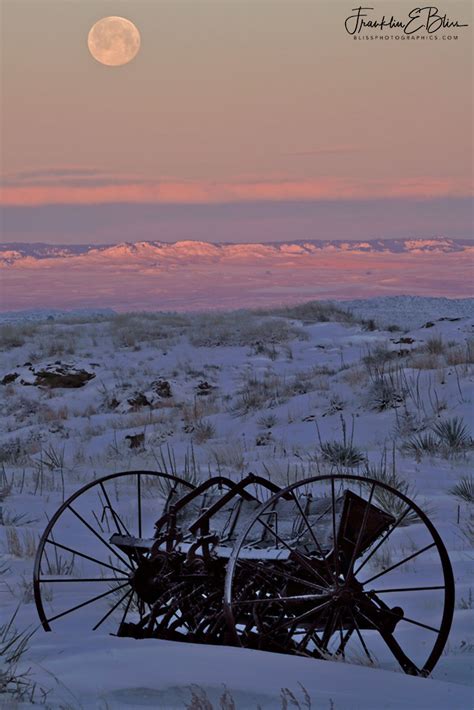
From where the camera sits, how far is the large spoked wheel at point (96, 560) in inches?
185

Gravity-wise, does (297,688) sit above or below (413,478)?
above

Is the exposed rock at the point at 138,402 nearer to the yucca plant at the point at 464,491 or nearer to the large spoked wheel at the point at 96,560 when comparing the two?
the large spoked wheel at the point at 96,560

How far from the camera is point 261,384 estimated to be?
781 inches

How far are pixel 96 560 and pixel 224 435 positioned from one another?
9.85 metres

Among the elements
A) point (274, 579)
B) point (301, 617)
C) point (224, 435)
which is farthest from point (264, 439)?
point (301, 617)

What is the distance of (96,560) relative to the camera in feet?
16.5

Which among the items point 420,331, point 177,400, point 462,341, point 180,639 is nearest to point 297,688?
point 180,639

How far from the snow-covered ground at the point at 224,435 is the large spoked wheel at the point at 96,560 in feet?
0.38

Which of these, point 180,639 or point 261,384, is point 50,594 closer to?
point 180,639

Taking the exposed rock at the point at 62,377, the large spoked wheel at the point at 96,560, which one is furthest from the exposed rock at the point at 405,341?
the large spoked wheel at the point at 96,560

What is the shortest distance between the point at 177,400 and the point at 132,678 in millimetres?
15881

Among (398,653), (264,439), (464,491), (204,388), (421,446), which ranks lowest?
(204,388)

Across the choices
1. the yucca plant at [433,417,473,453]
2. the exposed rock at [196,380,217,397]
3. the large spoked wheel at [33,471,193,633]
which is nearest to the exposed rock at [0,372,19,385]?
the exposed rock at [196,380,217,397]

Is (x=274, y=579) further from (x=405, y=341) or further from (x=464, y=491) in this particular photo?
(x=405, y=341)
